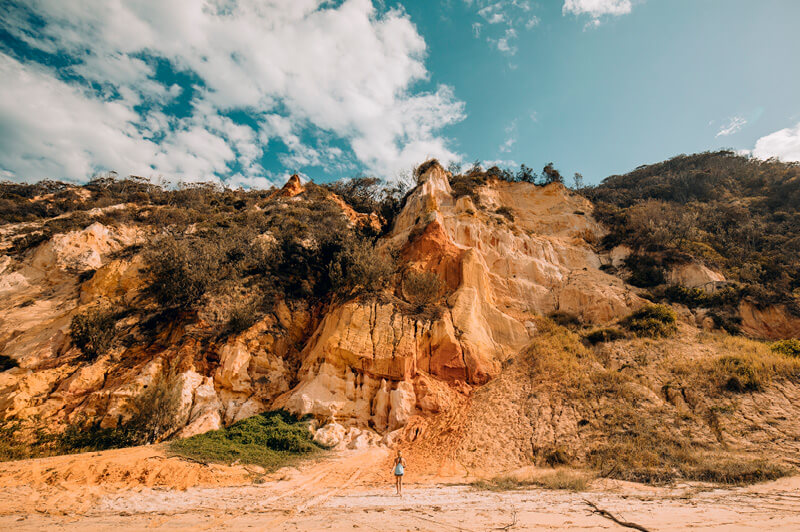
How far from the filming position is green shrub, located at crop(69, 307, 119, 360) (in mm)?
15766

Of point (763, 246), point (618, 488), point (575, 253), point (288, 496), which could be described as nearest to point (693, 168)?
point (763, 246)

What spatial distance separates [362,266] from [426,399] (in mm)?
8056

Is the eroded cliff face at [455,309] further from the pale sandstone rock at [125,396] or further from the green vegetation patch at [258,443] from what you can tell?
the pale sandstone rock at [125,396]

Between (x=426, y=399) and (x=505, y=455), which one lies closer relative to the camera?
(x=505, y=455)

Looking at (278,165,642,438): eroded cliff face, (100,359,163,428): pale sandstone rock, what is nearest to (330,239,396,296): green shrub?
(278,165,642,438): eroded cliff face

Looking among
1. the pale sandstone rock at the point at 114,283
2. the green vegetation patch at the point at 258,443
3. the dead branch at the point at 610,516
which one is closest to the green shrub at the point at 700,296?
the dead branch at the point at 610,516

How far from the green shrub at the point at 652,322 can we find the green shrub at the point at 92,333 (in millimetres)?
27039

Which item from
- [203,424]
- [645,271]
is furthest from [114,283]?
[645,271]

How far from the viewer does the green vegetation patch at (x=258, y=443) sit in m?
11.4

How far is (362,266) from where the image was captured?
19.7 m

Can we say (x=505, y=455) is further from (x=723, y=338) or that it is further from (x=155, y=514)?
(x=723, y=338)

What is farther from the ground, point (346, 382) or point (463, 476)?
point (346, 382)

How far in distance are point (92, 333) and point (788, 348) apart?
31.9m

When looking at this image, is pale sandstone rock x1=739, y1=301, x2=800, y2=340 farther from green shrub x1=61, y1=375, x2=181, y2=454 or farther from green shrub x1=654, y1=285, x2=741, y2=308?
green shrub x1=61, y1=375, x2=181, y2=454
